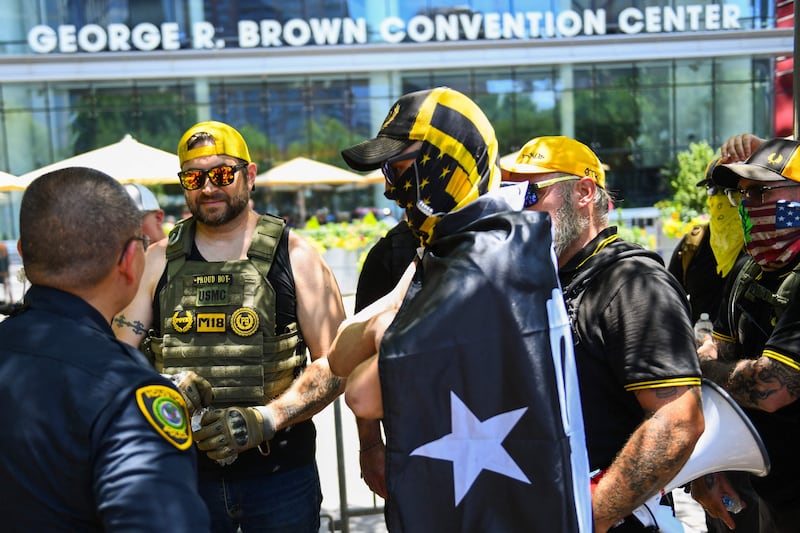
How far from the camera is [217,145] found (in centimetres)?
335

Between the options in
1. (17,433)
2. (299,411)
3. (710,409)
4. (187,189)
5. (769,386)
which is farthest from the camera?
(187,189)

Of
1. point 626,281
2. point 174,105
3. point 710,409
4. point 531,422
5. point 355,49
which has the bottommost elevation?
point 710,409

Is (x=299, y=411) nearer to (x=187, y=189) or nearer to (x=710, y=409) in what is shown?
(x=187, y=189)

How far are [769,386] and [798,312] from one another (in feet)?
0.92

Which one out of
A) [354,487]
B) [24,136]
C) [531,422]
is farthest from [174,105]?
[531,422]

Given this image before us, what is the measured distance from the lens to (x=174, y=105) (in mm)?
29734

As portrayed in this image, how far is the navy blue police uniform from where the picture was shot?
1562 mm

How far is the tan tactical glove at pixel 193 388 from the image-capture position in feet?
8.55

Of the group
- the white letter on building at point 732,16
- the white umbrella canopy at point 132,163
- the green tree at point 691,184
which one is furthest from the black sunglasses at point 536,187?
the white letter on building at point 732,16

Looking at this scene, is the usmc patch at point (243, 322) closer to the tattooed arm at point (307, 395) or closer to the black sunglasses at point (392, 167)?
the tattooed arm at point (307, 395)

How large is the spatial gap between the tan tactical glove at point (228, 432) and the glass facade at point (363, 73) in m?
27.6

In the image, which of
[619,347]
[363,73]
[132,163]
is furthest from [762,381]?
[363,73]

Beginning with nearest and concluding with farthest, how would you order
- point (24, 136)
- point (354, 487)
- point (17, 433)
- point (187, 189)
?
point (17, 433) < point (187, 189) < point (354, 487) < point (24, 136)

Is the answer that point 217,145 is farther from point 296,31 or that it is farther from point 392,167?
point 296,31
